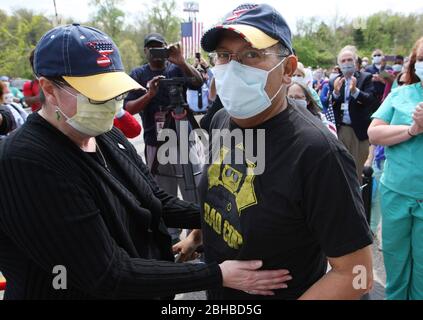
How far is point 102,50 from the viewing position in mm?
1343

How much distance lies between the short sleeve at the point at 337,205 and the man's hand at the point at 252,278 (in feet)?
0.82

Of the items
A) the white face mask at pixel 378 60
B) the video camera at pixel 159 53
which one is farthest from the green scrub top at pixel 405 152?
the white face mask at pixel 378 60

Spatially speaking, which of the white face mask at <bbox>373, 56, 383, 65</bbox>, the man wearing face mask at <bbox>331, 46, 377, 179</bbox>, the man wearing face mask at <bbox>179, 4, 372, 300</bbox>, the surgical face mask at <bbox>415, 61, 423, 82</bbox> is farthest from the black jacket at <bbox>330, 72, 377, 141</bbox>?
the white face mask at <bbox>373, 56, 383, 65</bbox>

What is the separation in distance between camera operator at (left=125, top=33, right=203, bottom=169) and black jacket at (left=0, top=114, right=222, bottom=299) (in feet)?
7.41

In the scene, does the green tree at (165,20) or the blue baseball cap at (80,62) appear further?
the green tree at (165,20)

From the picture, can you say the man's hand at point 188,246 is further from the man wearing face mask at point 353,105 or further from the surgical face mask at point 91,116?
the man wearing face mask at point 353,105

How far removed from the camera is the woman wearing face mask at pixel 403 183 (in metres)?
2.25

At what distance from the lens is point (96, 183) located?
1.33 meters

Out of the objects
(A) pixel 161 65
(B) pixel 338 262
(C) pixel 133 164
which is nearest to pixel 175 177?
(A) pixel 161 65

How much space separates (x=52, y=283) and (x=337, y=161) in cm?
105

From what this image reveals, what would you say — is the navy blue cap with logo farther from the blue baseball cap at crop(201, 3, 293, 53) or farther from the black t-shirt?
the black t-shirt

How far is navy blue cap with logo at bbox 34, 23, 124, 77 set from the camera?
4.19ft

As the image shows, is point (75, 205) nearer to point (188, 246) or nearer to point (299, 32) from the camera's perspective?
point (188, 246)

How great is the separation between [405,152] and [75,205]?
2.00 metres
